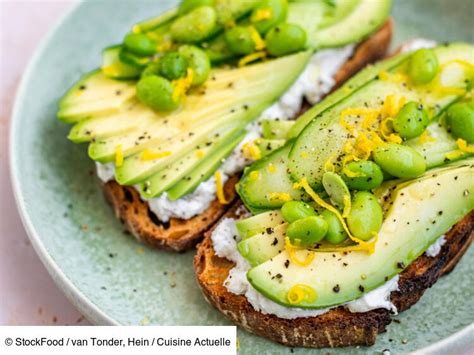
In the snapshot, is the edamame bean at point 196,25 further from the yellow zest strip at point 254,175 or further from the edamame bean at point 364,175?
the edamame bean at point 364,175

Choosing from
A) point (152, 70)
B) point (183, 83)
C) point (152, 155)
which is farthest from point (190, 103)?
point (152, 155)

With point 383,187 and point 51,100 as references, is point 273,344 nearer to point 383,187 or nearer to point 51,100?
point 383,187

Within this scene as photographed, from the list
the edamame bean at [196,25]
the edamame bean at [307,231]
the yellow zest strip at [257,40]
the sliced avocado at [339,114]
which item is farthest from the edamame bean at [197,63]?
the edamame bean at [307,231]

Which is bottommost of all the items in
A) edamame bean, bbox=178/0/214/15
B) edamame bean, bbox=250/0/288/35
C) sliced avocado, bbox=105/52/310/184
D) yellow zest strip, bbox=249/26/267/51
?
sliced avocado, bbox=105/52/310/184

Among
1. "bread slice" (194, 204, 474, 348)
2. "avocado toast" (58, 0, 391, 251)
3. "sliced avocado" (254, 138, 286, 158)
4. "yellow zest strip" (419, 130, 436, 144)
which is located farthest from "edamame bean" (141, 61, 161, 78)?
"yellow zest strip" (419, 130, 436, 144)

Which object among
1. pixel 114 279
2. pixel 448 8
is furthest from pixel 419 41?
pixel 114 279

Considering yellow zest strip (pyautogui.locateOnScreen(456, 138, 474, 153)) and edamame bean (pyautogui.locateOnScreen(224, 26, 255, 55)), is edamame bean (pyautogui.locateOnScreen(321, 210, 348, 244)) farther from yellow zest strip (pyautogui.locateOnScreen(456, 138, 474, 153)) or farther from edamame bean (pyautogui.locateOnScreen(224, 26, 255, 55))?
edamame bean (pyautogui.locateOnScreen(224, 26, 255, 55))
